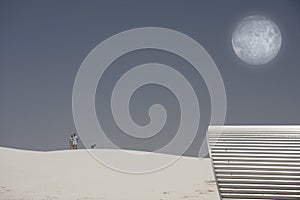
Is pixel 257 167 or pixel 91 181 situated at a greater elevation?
pixel 91 181

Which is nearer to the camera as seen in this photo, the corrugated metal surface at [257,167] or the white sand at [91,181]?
the corrugated metal surface at [257,167]

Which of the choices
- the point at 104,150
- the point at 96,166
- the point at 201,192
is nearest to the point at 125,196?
the point at 201,192

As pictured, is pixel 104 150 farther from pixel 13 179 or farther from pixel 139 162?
pixel 13 179

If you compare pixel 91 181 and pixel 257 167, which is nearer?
pixel 257 167

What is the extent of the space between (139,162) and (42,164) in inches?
152

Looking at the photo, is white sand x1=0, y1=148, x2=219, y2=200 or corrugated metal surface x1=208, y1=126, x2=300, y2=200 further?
white sand x1=0, y1=148, x2=219, y2=200

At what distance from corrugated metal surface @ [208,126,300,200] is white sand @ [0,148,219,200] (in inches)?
46.8

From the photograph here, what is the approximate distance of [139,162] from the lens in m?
15.3

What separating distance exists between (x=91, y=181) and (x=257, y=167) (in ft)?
18.4

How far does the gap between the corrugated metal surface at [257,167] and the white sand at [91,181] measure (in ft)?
3.90

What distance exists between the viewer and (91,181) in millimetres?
10820

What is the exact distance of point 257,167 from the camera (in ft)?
22.0

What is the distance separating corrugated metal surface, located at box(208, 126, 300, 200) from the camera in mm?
5891

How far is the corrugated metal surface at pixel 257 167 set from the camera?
5891 millimetres
